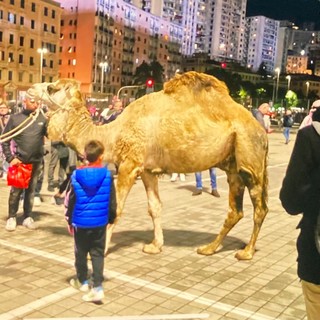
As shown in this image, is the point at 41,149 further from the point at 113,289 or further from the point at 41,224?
the point at 113,289

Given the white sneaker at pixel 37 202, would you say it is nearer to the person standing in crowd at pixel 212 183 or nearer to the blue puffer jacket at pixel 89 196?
the person standing in crowd at pixel 212 183

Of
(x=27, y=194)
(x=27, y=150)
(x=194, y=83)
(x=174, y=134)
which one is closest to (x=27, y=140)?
(x=27, y=150)

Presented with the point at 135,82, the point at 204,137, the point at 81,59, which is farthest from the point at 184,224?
the point at 135,82

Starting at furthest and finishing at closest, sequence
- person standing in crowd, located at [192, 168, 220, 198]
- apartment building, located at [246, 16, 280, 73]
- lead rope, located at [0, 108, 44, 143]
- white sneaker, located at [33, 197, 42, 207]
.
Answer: apartment building, located at [246, 16, 280, 73] < person standing in crowd, located at [192, 168, 220, 198] < white sneaker, located at [33, 197, 42, 207] < lead rope, located at [0, 108, 44, 143]

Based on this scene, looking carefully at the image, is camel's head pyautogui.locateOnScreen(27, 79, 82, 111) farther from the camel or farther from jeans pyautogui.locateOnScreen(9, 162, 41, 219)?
jeans pyautogui.locateOnScreen(9, 162, 41, 219)

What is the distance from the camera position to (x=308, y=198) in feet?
10.1

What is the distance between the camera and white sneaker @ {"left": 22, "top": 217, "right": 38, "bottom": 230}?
25.9ft

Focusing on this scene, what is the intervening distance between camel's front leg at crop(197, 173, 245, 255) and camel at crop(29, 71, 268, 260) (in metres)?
0.03

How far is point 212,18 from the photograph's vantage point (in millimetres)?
171875

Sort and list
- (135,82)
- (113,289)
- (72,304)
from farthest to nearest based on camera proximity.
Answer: (135,82), (113,289), (72,304)

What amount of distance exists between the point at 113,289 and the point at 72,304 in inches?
22.9

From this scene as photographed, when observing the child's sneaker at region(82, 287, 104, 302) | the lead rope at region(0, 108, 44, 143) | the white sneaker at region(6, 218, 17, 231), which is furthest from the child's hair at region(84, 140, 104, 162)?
the white sneaker at region(6, 218, 17, 231)

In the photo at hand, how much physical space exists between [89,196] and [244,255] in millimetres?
2646

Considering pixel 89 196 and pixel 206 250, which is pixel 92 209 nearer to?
pixel 89 196
